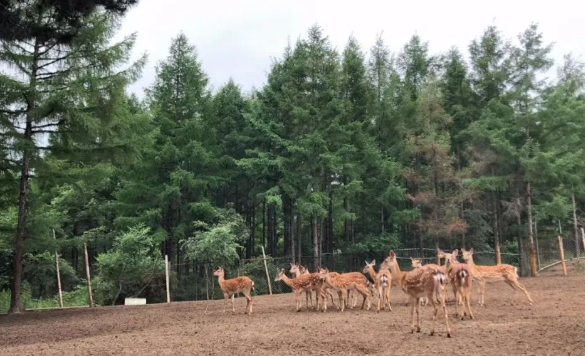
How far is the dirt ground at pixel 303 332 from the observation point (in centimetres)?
769

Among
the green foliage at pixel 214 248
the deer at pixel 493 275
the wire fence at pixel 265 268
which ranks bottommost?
the wire fence at pixel 265 268

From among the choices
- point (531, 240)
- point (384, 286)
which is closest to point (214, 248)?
point (384, 286)

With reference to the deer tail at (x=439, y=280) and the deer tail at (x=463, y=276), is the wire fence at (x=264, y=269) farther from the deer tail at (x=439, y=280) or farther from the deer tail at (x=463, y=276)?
the deer tail at (x=439, y=280)

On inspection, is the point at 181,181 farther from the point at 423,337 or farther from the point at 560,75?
the point at 560,75

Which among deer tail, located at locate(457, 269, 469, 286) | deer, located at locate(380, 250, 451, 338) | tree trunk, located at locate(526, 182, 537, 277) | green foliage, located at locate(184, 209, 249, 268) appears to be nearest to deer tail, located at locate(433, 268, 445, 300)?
deer, located at locate(380, 250, 451, 338)

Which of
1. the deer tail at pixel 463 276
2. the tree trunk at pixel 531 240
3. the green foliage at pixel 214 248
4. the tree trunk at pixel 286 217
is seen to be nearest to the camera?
the deer tail at pixel 463 276

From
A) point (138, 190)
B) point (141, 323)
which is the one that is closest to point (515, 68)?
point (138, 190)

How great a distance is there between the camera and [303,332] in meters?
9.43

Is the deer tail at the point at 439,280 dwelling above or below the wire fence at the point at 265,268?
above

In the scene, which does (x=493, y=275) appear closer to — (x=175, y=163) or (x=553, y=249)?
(x=175, y=163)

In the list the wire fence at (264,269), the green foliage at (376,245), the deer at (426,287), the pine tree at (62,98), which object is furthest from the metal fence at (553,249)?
the pine tree at (62,98)

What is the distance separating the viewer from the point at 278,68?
28.7 metres

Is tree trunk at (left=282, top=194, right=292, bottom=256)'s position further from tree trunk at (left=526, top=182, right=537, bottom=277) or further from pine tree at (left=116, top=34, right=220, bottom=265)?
tree trunk at (left=526, top=182, right=537, bottom=277)

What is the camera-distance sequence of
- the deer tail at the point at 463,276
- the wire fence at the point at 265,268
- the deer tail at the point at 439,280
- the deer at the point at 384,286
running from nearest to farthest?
the deer tail at the point at 439,280 → the deer tail at the point at 463,276 → the deer at the point at 384,286 → the wire fence at the point at 265,268
